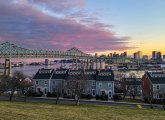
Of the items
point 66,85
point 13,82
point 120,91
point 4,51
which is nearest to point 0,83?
point 13,82

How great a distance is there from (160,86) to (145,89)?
14.4ft

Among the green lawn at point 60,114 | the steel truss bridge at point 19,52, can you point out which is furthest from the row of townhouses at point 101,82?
the steel truss bridge at point 19,52

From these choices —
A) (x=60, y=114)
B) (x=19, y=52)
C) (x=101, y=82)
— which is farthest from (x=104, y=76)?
(x=19, y=52)

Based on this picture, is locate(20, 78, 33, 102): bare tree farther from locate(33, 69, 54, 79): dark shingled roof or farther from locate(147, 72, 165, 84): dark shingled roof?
locate(147, 72, 165, 84): dark shingled roof

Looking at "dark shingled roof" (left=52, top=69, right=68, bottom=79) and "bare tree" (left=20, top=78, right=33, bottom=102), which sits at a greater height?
"dark shingled roof" (left=52, top=69, right=68, bottom=79)

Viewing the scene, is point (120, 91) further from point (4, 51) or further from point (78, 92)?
point (4, 51)

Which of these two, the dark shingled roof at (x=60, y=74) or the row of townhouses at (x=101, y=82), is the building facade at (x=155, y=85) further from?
the dark shingled roof at (x=60, y=74)

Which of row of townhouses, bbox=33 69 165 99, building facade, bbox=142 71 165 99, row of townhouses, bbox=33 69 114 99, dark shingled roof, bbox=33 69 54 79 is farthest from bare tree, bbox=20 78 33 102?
building facade, bbox=142 71 165 99

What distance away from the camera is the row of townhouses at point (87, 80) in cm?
5803

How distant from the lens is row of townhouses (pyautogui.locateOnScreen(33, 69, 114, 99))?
58.0 meters

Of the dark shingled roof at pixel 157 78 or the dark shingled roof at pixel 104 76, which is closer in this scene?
the dark shingled roof at pixel 157 78

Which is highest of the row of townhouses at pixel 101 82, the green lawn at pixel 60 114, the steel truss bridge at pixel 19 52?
the steel truss bridge at pixel 19 52

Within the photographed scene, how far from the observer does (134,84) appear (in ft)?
198

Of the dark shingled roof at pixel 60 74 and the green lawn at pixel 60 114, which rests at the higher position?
the dark shingled roof at pixel 60 74
